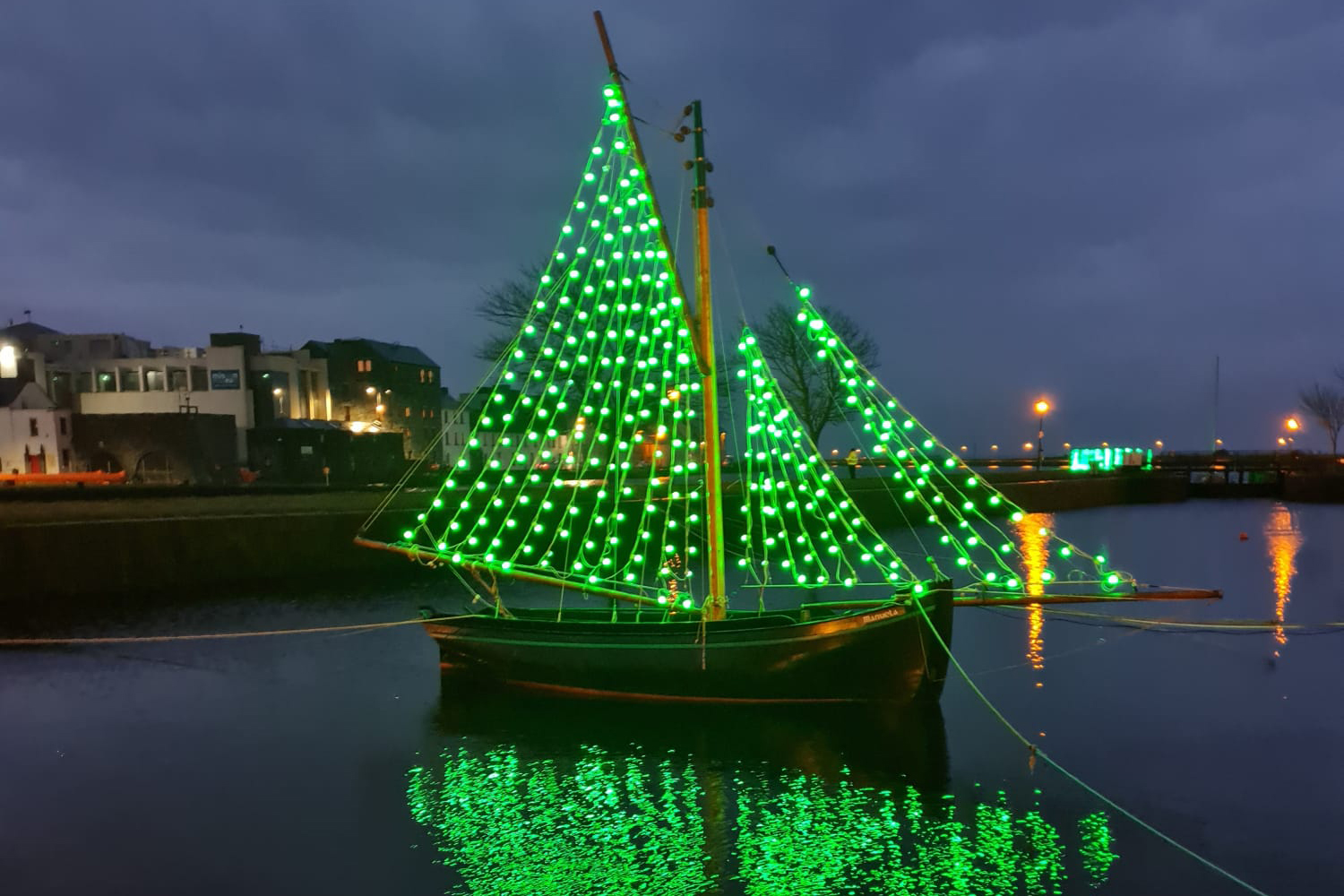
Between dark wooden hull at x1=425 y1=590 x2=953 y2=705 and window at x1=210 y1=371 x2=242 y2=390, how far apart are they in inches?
1664

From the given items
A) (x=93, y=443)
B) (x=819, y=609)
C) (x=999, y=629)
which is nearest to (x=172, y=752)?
(x=819, y=609)

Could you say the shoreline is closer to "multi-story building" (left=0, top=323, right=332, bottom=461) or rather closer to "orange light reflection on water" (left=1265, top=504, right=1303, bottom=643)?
"orange light reflection on water" (left=1265, top=504, right=1303, bottom=643)

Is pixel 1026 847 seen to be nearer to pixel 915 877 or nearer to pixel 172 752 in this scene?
pixel 915 877

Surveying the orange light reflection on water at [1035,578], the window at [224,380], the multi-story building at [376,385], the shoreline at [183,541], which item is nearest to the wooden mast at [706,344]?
the orange light reflection on water at [1035,578]

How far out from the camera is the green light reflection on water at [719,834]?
7547 millimetres

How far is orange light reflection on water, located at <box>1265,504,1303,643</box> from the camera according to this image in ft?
66.6

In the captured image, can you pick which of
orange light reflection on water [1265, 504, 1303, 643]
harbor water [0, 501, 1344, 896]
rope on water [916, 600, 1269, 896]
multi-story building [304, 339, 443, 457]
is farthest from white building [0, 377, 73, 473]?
orange light reflection on water [1265, 504, 1303, 643]

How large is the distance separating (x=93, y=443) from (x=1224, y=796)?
49111mm

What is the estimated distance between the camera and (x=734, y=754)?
10320mm

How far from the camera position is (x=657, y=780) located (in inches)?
384

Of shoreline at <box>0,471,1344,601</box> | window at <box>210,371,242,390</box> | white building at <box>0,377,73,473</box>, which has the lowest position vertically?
shoreline at <box>0,471,1344,601</box>

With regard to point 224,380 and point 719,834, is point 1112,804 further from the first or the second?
point 224,380

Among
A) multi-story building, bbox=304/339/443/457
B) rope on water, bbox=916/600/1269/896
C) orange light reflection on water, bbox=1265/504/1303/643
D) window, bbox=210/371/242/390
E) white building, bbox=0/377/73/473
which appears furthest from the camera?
multi-story building, bbox=304/339/443/457

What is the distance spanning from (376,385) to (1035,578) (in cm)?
5658
